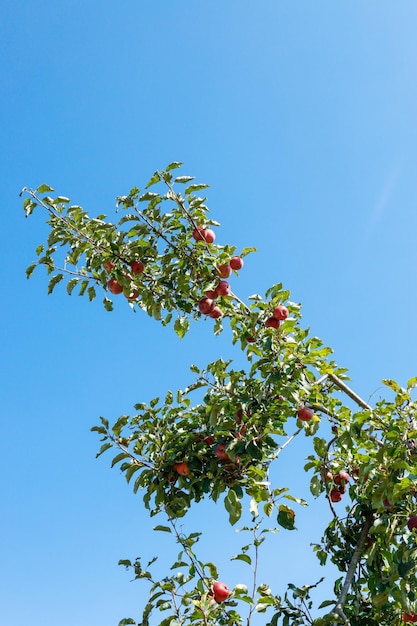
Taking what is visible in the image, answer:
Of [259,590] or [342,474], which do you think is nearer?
[259,590]

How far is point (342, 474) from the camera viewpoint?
15.3ft

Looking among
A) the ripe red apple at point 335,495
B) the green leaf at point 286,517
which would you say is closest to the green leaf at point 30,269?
the green leaf at point 286,517

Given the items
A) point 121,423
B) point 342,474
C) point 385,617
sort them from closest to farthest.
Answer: point 385,617 < point 121,423 < point 342,474

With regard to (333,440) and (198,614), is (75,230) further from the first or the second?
(198,614)

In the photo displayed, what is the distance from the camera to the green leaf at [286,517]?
4043 mm

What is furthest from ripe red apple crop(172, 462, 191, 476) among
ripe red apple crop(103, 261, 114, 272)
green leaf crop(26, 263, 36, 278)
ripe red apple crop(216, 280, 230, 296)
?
green leaf crop(26, 263, 36, 278)

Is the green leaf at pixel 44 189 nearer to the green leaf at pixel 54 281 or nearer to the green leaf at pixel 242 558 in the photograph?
the green leaf at pixel 54 281

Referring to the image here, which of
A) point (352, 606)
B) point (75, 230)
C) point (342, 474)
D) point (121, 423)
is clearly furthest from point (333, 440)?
point (75, 230)

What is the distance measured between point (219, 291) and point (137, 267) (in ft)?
2.00

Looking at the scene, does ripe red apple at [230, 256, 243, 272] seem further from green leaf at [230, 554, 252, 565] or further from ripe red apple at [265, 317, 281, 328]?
green leaf at [230, 554, 252, 565]

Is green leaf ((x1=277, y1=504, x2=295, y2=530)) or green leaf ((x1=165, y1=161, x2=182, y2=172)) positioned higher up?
green leaf ((x1=165, y1=161, x2=182, y2=172))

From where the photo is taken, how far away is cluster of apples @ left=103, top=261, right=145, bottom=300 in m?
4.54

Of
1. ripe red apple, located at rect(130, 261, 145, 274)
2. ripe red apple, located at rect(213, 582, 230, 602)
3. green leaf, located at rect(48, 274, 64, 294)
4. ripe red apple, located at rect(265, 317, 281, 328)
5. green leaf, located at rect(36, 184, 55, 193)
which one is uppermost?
green leaf, located at rect(36, 184, 55, 193)

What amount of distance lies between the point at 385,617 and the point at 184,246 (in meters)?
2.71
